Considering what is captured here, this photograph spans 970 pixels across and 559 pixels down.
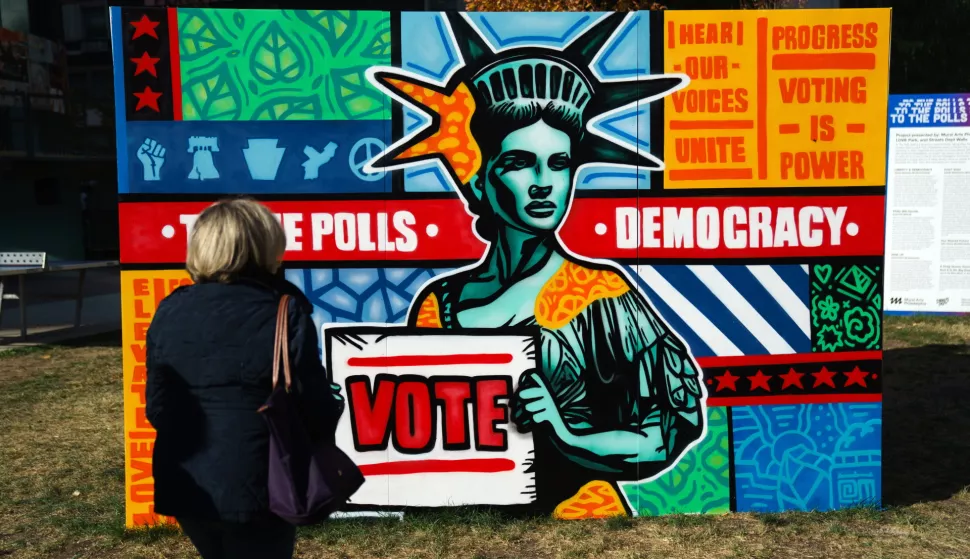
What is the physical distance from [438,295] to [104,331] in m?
8.78

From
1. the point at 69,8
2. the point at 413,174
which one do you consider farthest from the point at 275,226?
the point at 69,8

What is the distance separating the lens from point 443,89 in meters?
5.02

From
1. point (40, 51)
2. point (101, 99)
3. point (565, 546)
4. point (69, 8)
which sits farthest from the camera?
point (69, 8)

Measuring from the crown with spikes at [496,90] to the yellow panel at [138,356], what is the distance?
52.9 inches

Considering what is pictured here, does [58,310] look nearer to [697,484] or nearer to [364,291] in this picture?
Result: [364,291]

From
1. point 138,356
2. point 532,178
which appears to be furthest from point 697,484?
point 138,356

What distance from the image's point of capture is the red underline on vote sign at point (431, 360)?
508 cm

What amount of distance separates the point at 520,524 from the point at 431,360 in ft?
3.35

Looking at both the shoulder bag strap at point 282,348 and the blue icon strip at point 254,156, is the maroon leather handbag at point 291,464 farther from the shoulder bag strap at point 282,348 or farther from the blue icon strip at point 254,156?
the blue icon strip at point 254,156

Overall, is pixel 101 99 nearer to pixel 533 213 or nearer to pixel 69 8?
pixel 69 8

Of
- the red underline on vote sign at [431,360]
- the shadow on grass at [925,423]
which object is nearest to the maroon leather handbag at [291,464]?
the red underline on vote sign at [431,360]

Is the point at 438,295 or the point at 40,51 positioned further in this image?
the point at 40,51

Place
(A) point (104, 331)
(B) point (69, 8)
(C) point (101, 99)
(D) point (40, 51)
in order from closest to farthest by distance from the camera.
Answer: (A) point (104, 331), (D) point (40, 51), (C) point (101, 99), (B) point (69, 8)

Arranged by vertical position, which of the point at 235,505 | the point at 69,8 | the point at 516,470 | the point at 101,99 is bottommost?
the point at 516,470
